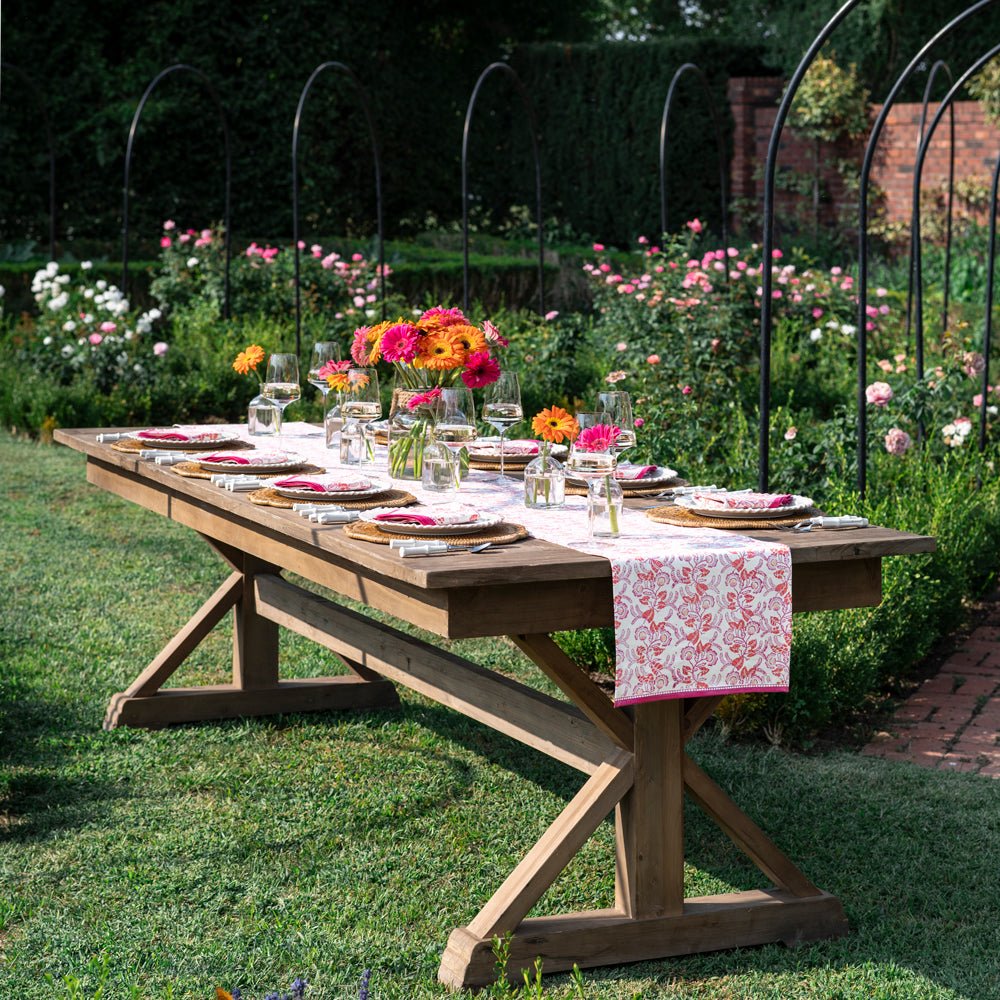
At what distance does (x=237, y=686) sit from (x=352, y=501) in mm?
1588

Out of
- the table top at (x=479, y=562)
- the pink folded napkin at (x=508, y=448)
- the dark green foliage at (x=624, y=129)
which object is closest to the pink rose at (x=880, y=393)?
the pink folded napkin at (x=508, y=448)

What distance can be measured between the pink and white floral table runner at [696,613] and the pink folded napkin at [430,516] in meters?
0.18

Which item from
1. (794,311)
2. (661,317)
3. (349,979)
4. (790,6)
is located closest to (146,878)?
(349,979)

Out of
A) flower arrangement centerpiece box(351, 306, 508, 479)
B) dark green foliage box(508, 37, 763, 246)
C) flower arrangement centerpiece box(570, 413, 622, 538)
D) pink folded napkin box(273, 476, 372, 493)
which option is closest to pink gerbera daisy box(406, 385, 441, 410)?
flower arrangement centerpiece box(351, 306, 508, 479)

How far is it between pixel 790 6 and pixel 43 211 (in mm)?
9205

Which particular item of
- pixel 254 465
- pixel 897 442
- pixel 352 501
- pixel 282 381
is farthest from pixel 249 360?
pixel 897 442

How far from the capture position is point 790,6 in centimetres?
1755

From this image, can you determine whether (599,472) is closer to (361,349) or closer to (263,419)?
(361,349)

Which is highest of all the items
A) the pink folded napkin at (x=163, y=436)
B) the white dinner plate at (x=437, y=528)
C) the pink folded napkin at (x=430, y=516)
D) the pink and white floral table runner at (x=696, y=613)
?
the pink folded napkin at (x=163, y=436)

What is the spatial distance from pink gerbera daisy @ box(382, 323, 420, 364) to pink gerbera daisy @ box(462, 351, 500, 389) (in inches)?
5.6

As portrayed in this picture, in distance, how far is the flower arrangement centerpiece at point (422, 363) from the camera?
3490mm

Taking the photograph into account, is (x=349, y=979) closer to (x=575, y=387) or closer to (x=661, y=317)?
(x=661, y=317)

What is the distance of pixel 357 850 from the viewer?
11.8 feet

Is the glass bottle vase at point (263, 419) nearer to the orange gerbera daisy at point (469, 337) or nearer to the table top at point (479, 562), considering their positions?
the table top at point (479, 562)
